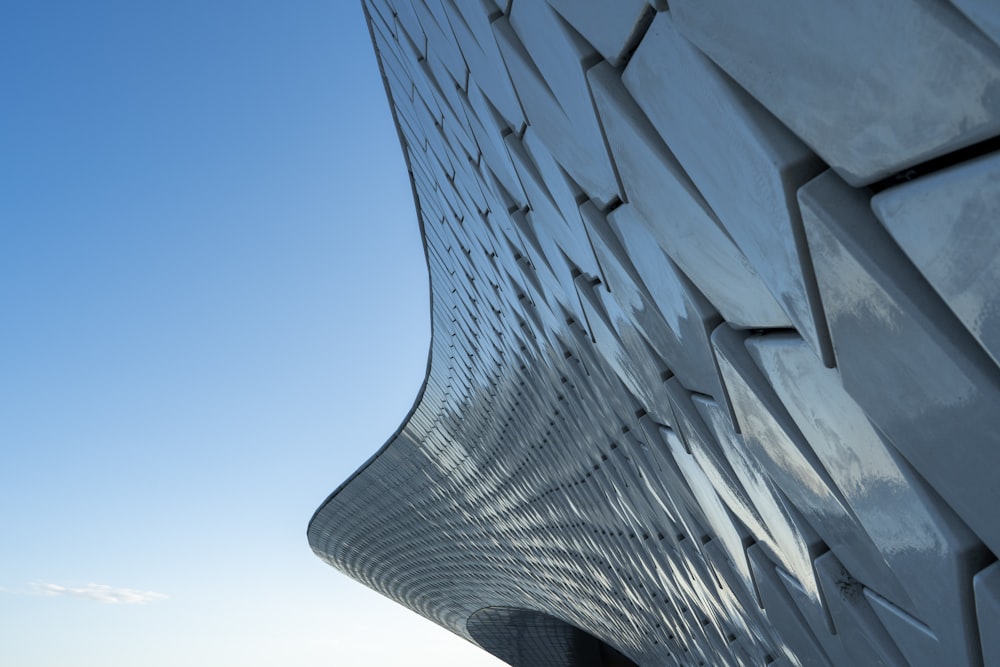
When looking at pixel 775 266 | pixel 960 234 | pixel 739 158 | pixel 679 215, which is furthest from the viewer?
pixel 679 215

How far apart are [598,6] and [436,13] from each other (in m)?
5.62

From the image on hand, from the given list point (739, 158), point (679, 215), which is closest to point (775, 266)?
point (739, 158)

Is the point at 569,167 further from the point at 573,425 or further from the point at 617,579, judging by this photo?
the point at 617,579

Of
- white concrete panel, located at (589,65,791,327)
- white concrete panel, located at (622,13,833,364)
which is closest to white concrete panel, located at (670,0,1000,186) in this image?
white concrete panel, located at (622,13,833,364)

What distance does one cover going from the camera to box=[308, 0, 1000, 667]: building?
2.03m

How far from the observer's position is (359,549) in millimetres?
55406

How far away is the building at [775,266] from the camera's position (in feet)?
6.66

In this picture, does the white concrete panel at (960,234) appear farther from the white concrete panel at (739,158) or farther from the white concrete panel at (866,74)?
the white concrete panel at (739,158)

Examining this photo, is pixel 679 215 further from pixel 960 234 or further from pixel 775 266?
pixel 960 234

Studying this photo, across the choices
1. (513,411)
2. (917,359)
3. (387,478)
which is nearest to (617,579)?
(513,411)

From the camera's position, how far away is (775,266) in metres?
2.97

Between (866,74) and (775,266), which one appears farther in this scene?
(775,266)

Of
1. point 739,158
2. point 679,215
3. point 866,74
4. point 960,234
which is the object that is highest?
point 679,215

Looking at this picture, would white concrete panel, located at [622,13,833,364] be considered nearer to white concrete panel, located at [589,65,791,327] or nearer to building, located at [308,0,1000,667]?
building, located at [308,0,1000,667]
